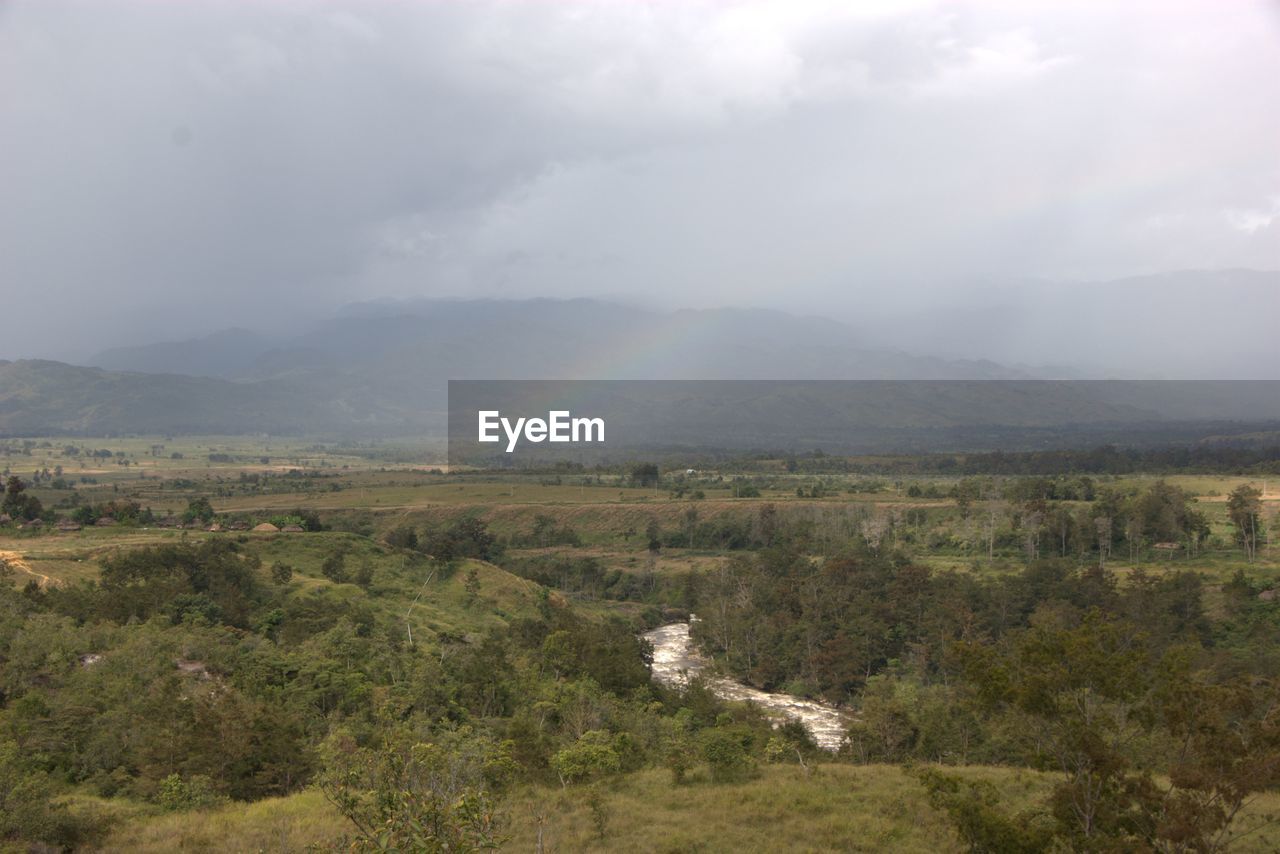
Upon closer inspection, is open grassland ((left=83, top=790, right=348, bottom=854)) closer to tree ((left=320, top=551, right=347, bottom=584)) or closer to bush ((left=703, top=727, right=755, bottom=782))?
bush ((left=703, top=727, right=755, bottom=782))

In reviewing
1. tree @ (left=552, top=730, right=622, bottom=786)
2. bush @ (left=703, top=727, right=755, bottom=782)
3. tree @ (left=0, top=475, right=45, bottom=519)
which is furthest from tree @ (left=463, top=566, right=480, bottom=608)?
tree @ (left=0, top=475, right=45, bottom=519)

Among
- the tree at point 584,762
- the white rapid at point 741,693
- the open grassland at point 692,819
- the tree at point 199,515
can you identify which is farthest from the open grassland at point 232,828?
the tree at point 199,515

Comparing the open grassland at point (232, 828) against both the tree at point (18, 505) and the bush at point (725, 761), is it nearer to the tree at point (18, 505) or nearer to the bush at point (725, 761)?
the bush at point (725, 761)

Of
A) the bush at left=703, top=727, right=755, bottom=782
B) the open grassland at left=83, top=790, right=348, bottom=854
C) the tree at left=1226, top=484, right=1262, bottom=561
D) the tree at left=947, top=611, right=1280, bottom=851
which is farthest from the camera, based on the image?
the tree at left=1226, top=484, right=1262, bottom=561

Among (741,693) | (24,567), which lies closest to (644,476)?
(741,693)

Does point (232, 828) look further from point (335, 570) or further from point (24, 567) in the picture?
point (335, 570)
